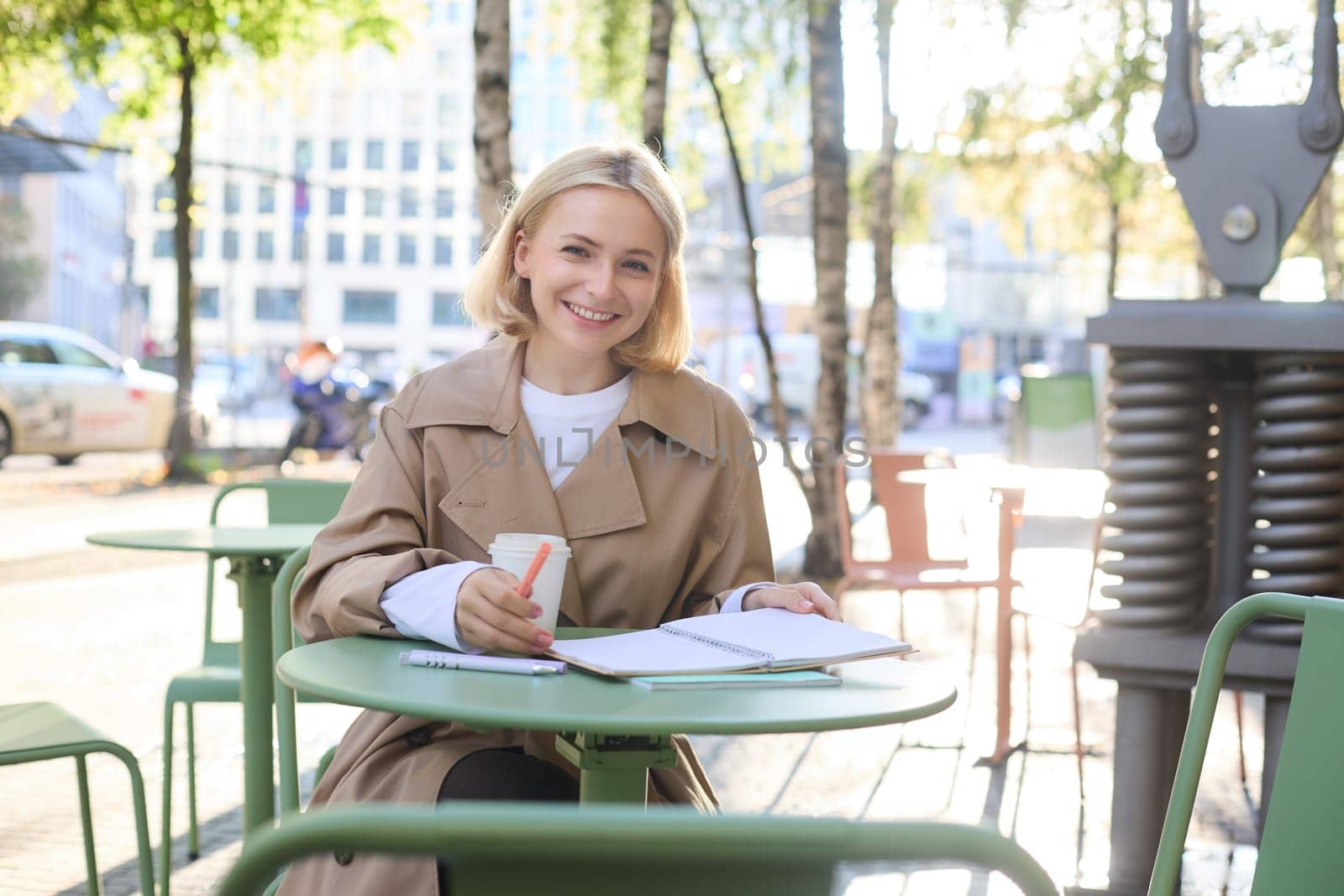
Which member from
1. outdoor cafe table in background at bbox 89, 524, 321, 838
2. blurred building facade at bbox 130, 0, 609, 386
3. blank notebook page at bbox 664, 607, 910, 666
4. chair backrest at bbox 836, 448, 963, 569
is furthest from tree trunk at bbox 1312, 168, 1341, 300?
blurred building facade at bbox 130, 0, 609, 386

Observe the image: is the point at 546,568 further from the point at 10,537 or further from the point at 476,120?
the point at 10,537

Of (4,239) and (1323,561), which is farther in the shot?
(4,239)

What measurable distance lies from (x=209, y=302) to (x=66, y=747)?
82484 mm

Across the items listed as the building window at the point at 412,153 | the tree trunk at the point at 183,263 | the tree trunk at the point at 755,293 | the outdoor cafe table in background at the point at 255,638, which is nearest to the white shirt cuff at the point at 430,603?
the outdoor cafe table in background at the point at 255,638

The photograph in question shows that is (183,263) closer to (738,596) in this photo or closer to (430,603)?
(738,596)

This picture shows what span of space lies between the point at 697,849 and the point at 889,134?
48.7ft

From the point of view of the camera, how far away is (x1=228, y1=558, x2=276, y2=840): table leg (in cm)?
384

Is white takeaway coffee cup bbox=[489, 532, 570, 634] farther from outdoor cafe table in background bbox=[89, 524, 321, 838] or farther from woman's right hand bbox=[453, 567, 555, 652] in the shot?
outdoor cafe table in background bbox=[89, 524, 321, 838]

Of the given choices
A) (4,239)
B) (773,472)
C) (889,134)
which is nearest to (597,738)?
(889,134)

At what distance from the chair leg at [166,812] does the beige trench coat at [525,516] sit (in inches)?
64.1

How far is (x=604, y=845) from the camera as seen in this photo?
1.01 m

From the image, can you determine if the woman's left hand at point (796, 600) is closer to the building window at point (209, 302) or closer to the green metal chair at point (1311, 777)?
the green metal chair at point (1311, 777)

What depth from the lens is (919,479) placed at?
627cm

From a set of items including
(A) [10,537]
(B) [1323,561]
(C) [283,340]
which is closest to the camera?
(B) [1323,561]
